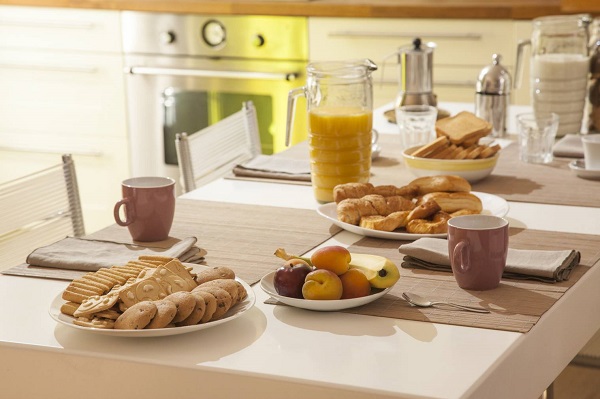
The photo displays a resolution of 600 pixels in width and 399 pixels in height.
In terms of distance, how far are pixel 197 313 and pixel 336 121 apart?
724mm

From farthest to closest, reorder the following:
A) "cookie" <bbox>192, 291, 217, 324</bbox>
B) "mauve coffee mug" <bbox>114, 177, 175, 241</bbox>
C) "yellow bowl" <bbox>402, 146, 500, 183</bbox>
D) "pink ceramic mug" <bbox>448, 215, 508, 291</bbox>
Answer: "yellow bowl" <bbox>402, 146, 500, 183</bbox>, "mauve coffee mug" <bbox>114, 177, 175, 241</bbox>, "pink ceramic mug" <bbox>448, 215, 508, 291</bbox>, "cookie" <bbox>192, 291, 217, 324</bbox>

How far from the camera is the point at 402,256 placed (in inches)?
57.2

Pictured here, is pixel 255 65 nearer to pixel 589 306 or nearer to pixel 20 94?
pixel 20 94

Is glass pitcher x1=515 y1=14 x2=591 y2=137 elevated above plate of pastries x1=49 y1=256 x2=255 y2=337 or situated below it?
above

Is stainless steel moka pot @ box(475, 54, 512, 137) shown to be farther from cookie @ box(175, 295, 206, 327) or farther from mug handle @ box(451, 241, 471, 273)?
cookie @ box(175, 295, 206, 327)

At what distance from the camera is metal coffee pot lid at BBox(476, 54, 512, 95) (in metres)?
2.33

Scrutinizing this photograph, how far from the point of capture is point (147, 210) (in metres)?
1.53

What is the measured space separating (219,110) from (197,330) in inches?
108

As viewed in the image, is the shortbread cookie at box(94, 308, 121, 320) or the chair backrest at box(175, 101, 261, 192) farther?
the chair backrest at box(175, 101, 261, 192)

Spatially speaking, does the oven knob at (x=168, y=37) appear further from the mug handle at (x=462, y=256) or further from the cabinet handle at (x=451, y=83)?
the mug handle at (x=462, y=256)

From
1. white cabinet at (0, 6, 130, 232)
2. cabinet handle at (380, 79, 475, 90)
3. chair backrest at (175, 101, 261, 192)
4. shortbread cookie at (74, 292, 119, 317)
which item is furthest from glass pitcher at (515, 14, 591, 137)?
white cabinet at (0, 6, 130, 232)

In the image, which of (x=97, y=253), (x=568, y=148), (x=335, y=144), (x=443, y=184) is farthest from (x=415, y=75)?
(x=97, y=253)

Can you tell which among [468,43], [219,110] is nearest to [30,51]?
[219,110]

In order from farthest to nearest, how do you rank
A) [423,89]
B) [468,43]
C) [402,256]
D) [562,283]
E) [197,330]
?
[468,43], [423,89], [402,256], [562,283], [197,330]
